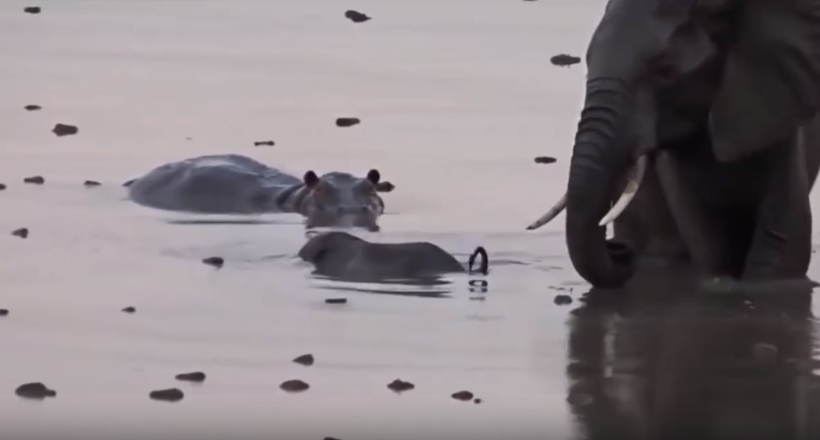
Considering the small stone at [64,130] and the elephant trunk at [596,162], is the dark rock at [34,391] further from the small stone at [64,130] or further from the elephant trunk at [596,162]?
the small stone at [64,130]

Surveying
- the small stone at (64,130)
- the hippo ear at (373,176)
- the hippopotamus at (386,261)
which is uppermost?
the small stone at (64,130)

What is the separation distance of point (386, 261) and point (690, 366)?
206cm

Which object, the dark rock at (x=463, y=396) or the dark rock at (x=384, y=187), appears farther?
the dark rock at (x=384, y=187)

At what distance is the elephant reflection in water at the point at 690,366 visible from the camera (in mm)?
7250

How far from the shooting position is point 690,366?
8.20 metres

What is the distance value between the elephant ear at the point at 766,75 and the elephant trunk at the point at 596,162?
20.7 inches

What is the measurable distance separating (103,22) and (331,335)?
42.7 ft

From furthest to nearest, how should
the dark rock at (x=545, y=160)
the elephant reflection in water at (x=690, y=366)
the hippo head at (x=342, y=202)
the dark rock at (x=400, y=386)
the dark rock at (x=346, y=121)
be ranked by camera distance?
the dark rock at (x=346, y=121), the dark rock at (x=545, y=160), the hippo head at (x=342, y=202), the dark rock at (x=400, y=386), the elephant reflection in water at (x=690, y=366)

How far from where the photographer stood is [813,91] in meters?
9.49

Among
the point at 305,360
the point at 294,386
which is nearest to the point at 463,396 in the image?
the point at 294,386

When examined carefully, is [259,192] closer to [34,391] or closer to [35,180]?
[35,180]

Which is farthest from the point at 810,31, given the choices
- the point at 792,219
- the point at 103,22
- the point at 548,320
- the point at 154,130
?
the point at 103,22

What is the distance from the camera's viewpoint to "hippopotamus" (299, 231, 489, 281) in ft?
32.5

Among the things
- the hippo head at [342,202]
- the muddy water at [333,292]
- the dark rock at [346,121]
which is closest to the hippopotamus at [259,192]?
the hippo head at [342,202]
